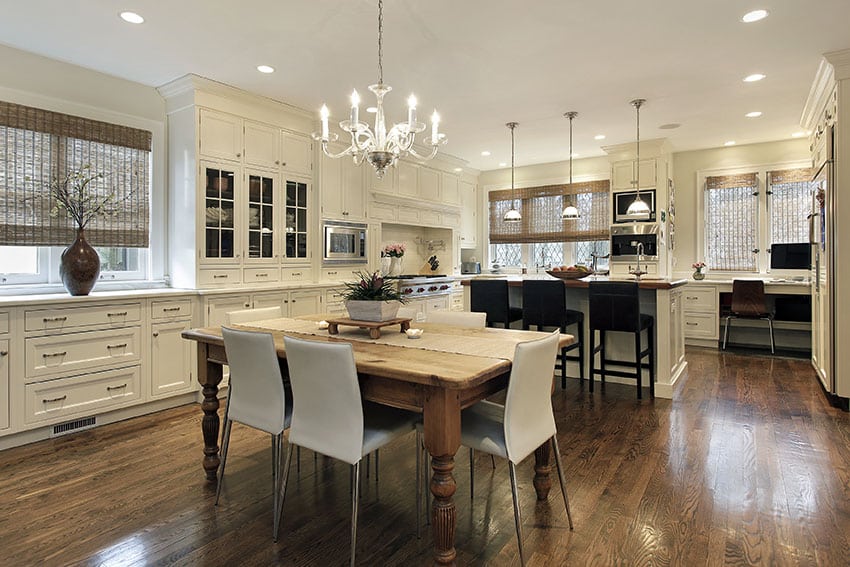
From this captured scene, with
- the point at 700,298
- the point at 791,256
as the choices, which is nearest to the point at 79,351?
the point at 700,298

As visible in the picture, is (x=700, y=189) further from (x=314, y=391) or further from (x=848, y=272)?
(x=314, y=391)

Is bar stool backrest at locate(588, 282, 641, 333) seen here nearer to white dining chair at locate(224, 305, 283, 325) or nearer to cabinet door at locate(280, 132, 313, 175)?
white dining chair at locate(224, 305, 283, 325)

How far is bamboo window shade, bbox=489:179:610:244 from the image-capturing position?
728cm

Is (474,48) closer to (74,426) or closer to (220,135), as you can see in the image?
(220,135)

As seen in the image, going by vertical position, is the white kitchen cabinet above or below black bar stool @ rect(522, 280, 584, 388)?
above

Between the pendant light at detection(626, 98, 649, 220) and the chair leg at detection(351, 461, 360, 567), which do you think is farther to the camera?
the pendant light at detection(626, 98, 649, 220)

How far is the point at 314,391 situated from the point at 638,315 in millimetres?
3055

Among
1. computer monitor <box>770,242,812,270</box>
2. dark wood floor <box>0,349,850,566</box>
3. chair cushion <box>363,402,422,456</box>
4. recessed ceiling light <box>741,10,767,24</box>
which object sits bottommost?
dark wood floor <box>0,349,850,566</box>

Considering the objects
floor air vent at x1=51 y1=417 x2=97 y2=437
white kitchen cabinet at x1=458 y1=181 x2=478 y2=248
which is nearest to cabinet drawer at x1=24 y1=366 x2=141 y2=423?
floor air vent at x1=51 y1=417 x2=97 y2=437

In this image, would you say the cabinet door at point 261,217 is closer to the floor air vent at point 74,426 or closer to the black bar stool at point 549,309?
the floor air vent at point 74,426

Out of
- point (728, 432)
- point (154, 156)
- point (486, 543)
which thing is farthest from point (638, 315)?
point (154, 156)

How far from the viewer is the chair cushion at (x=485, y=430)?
1929 millimetres

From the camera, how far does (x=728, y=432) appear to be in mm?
3309

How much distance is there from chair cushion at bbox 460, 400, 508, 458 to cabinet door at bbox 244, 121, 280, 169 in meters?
3.31
